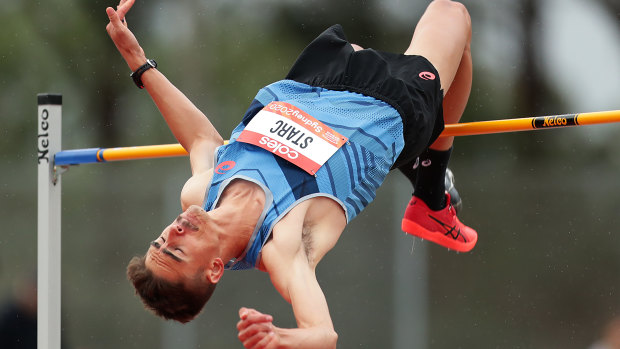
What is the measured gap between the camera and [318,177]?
2.96m

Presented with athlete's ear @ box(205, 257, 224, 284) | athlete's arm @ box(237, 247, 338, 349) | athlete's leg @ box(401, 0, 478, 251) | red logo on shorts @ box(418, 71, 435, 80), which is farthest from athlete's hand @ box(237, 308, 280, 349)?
athlete's leg @ box(401, 0, 478, 251)

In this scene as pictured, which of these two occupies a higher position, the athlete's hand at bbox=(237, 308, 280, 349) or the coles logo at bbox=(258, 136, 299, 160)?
the coles logo at bbox=(258, 136, 299, 160)

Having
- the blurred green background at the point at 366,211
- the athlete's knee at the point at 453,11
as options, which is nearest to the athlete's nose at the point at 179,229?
the athlete's knee at the point at 453,11

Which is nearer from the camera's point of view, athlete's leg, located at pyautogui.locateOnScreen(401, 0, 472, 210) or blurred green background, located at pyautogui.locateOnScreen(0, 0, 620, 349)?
athlete's leg, located at pyautogui.locateOnScreen(401, 0, 472, 210)

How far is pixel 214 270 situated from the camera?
2.80 meters

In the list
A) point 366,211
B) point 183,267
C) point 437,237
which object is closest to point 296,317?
point 183,267

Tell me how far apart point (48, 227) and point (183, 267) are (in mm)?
1511

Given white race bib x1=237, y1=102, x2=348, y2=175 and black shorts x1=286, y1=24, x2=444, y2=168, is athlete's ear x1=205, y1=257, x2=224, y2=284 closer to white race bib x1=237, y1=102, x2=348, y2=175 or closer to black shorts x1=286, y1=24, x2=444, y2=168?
white race bib x1=237, y1=102, x2=348, y2=175

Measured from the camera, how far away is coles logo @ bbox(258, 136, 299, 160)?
297 cm

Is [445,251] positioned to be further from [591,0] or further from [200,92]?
[200,92]

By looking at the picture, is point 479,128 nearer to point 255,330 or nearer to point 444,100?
point 444,100

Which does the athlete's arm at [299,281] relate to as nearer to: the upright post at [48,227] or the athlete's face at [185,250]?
the athlete's face at [185,250]

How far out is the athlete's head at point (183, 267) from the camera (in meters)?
2.76

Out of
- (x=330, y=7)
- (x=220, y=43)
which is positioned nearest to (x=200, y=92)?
(x=220, y=43)
